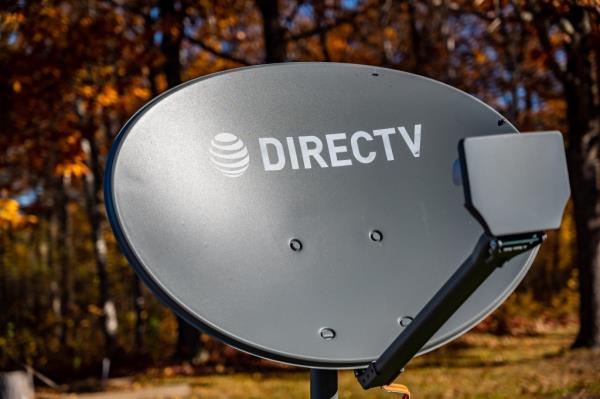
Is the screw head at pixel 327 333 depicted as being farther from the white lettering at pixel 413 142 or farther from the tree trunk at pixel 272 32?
the tree trunk at pixel 272 32

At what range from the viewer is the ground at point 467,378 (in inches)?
297

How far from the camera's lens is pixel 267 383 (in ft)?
33.1

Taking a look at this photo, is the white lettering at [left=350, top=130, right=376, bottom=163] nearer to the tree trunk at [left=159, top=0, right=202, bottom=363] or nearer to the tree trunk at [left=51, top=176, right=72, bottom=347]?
the tree trunk at [left=159, top=0, right=202, bottom=363]

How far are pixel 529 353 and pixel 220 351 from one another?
591 centimetres

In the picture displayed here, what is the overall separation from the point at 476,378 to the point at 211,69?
513 inches

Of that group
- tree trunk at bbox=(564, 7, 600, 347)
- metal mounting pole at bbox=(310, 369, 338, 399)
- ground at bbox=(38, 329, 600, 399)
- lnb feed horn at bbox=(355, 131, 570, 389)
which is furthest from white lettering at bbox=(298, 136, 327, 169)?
tree trunk at bbox=(564, 7, 600, 347)

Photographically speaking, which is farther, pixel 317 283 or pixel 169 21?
pixel 169 21

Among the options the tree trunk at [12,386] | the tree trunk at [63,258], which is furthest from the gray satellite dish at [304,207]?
the tree trunk at [63,258]

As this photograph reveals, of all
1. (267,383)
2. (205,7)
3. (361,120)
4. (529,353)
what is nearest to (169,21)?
(205,7)

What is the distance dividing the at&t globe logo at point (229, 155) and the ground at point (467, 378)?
4.90 metres

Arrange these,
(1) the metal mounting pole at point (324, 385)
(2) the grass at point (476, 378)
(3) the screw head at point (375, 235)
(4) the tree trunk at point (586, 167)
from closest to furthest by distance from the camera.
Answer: (1) the metal mounting pole at point (324, 385) < (3) the screw head at point (375, 235) < (2) the grass at point (476, 378) < (4) the tree trunk at point (586, 167)

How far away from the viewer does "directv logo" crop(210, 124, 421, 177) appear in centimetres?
231

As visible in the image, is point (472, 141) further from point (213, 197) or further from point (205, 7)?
point (205, 7)

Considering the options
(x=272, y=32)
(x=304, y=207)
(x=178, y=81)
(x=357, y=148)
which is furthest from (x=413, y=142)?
(x=178, y=81)
